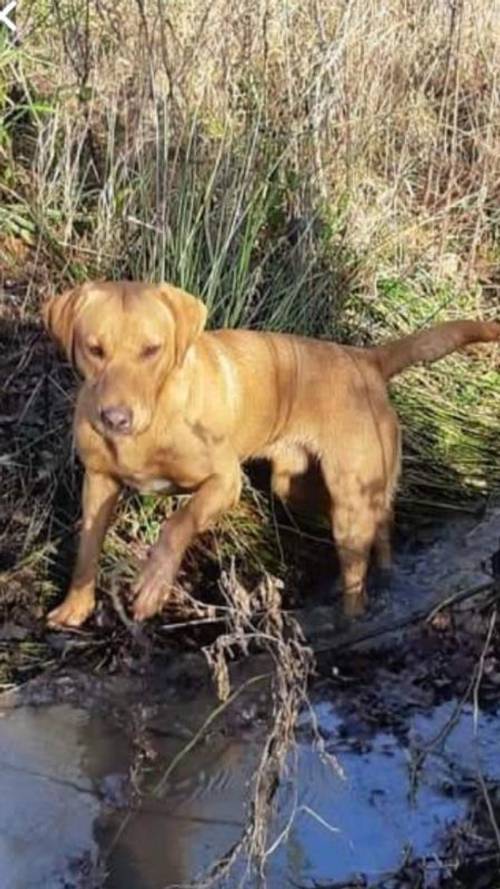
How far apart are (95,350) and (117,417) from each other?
0.23 m

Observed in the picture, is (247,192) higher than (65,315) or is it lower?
lower

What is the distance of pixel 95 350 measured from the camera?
16.3ft

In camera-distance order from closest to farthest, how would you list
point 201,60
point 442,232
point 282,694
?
point 282,694 < point 201,60 < point 442,232

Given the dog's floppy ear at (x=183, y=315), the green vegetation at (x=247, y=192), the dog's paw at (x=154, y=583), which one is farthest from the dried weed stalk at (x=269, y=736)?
the green vegetation at (x=247, y=192)

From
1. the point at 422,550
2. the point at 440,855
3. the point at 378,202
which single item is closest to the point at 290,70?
the point at 378,202

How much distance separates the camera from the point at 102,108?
713 centimetres

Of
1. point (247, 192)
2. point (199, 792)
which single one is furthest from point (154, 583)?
point (247, 192)

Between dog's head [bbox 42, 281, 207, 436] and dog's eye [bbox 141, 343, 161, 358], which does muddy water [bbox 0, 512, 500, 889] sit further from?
dog's eye [bbox 141, 343, 161, 358]

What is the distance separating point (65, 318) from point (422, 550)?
1.95m

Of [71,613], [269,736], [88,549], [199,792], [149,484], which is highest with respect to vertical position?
[269,736]

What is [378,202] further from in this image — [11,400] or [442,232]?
[11,400]

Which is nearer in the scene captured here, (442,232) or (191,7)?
(191,7)

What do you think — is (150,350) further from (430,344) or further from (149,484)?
(430,344)

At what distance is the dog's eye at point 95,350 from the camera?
4.96 meters
